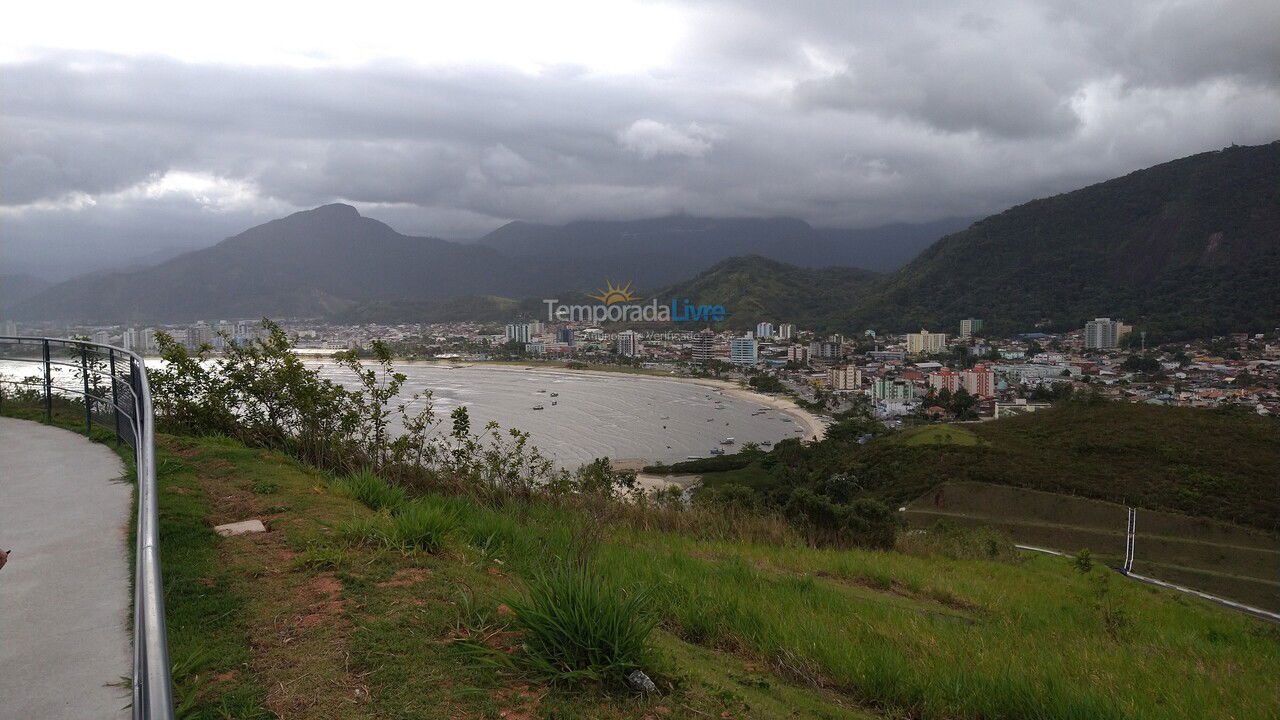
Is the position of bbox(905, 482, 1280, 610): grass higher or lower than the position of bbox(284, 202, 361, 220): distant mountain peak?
lower

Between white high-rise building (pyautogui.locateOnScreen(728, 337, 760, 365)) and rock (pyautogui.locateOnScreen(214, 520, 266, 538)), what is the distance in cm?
6621

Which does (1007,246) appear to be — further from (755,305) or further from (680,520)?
(680,520)

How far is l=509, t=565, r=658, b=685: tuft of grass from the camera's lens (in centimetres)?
246

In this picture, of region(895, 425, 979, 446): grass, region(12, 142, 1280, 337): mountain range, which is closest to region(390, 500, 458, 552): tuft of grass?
region(895, 425, 979, 446): grass

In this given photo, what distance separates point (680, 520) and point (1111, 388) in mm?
59058

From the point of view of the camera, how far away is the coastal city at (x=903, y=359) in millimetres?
51562

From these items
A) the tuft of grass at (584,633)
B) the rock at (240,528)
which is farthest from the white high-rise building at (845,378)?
the tuft of grass at (584,633)

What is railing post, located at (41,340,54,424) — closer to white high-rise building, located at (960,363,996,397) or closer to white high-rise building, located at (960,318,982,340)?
white high-rise building, located at (960,363,996,397)

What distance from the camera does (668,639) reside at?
124 inches

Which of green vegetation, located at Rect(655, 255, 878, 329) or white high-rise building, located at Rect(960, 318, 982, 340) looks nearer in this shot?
white high-rise building, located at Rect(960, 318, 982, 340)

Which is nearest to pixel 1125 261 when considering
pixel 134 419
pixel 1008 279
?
pixel 1008 279

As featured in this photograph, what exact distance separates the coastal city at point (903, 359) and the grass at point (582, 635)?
43442 millimetres

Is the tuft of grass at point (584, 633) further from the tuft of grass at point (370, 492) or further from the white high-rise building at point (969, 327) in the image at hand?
the white high-rise building at point (969, 327)

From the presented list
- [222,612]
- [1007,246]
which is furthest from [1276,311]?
[222,612]
